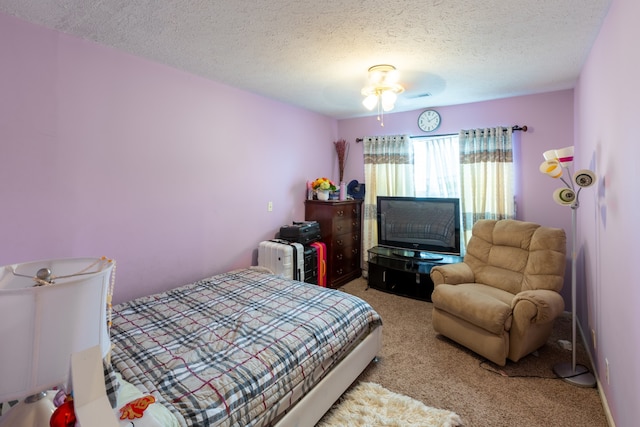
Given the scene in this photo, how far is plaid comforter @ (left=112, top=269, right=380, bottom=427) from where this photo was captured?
136 centimetres

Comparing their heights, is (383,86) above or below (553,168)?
above

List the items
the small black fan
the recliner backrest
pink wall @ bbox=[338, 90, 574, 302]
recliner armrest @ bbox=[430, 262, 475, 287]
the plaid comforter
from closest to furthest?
the plaid comforter → the recliner backrest → recliner armrest @ bbox=[430, 262, 475, 287] → pink wall @ bbox=[338, 90, 574, 302] → the small black fan

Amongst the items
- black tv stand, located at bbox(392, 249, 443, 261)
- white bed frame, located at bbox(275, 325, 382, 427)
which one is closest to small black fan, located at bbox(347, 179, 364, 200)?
black tv stand, located at bbox(392, 249, 443, 261)

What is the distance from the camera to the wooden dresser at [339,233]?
4.05 m

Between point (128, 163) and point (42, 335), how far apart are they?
202 cm

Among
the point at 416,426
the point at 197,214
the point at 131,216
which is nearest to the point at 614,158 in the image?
the point at 416,426

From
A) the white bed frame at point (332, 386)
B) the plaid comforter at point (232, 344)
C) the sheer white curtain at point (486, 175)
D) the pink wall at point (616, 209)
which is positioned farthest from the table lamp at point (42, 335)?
the sheer white curtain at point (486, 175)

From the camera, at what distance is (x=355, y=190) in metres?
4.66

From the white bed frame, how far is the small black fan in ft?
8.15

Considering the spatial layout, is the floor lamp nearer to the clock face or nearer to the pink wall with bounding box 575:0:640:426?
the pink wall with bounding box 575:0:640:426

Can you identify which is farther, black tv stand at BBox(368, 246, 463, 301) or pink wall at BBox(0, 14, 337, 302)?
black tv stand at BBox(368, 246, 463, 301)

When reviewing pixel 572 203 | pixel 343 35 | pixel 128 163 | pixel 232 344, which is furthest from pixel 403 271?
pixel 128 163

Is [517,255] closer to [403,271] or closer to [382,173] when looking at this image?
[403,271]

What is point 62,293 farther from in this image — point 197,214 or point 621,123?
point 621,123
